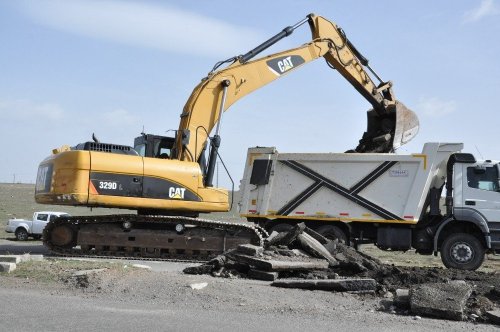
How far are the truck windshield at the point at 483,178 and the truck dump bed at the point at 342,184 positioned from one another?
26.7 inches

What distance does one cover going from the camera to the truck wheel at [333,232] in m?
17.2

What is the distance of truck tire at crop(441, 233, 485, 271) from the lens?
16.0 meters

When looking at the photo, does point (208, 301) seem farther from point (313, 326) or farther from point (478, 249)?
point (478, 249)

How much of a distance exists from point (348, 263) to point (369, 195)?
16.7ft

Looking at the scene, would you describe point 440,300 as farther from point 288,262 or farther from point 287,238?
point 287,238

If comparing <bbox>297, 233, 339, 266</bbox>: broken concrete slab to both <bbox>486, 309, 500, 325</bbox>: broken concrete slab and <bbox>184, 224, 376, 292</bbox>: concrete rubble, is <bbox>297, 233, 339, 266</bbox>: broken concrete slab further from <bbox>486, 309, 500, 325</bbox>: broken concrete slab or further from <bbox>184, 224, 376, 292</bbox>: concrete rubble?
<bbox>486, 309, 500, 325</bbox>: broken concrete slab

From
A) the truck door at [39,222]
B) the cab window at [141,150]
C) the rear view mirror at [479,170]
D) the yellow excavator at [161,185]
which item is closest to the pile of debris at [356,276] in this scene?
the yellow excavator at [161,185]

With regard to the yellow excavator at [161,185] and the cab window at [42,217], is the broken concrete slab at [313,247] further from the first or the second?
the cab window at [42,217]

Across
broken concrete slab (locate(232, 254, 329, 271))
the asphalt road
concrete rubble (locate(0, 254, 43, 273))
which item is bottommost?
the asphalt road

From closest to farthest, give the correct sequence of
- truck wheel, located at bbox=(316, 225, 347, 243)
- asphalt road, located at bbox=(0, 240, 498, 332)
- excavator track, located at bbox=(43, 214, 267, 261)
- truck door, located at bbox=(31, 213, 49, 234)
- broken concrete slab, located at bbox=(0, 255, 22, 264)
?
asphalt road, located at bbox=(0, 240, 498, 332) → broken concrete slab, located at bbox=(0, 255, 22, 264) → excavator track, located at bbox=(43, 214, 267, 261) → truck wheel, located at bbox=(316, 225, 347, 243) → truck door, located at bbox=(31, 213, 49, 234)

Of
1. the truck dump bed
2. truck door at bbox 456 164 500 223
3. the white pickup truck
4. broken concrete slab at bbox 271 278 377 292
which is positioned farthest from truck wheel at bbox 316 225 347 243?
the white pickup truck

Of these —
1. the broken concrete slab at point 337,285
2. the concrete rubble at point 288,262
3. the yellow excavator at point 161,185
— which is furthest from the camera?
the yellow excavator at point 161,185

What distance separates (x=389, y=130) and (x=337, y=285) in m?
9.41

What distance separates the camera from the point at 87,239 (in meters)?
15.4
